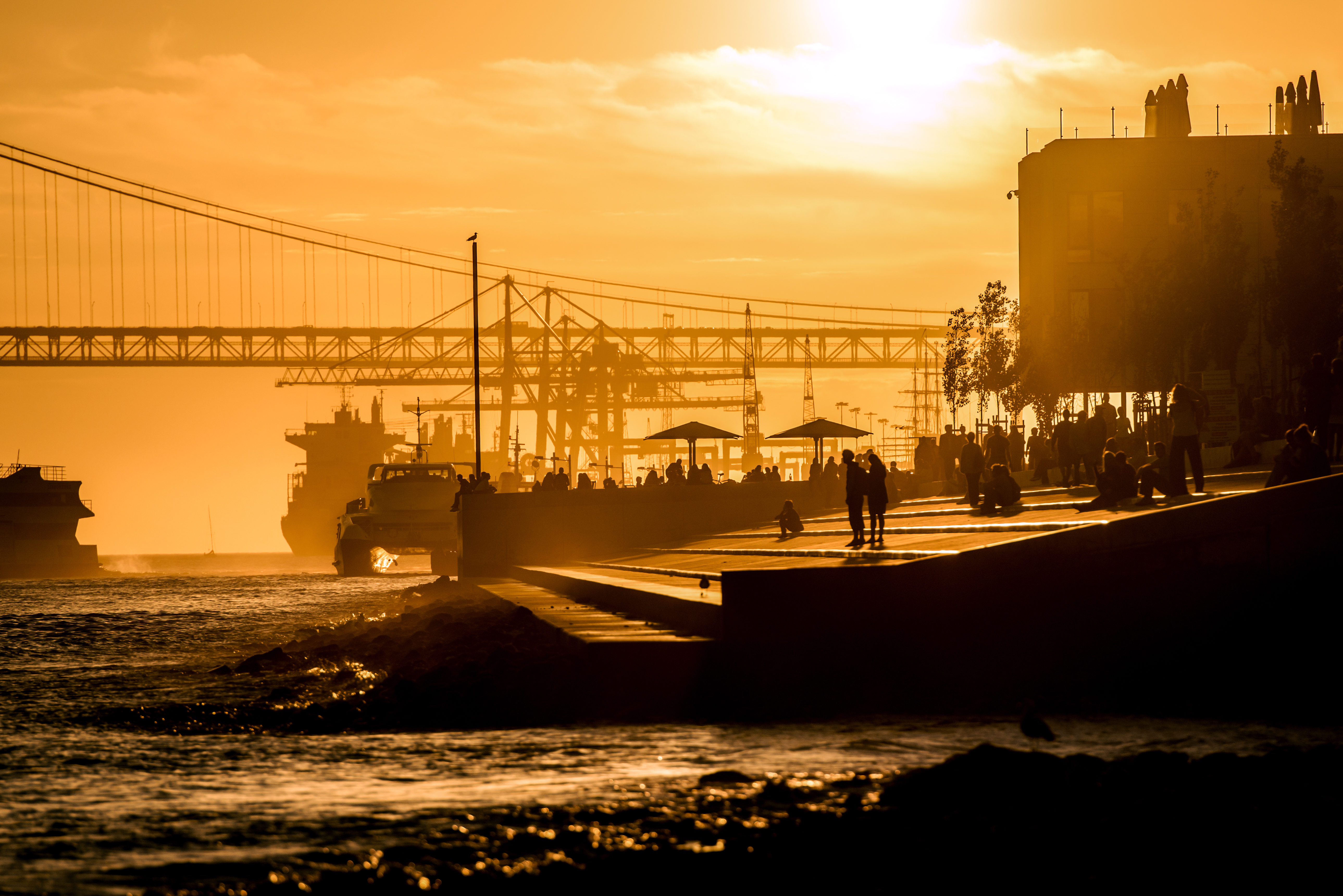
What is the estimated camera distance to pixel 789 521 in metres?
23.2

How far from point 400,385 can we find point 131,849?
110 metres

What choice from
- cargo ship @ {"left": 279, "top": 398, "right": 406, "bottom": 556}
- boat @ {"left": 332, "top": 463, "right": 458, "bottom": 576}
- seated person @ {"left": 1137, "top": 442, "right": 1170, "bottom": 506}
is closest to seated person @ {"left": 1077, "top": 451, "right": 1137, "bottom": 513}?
seated person @ {"left": 1137, "top": 442, "right": 1170, "bottom": 506}

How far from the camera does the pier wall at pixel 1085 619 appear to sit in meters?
11.6

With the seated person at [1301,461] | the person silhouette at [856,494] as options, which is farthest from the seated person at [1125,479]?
the person silhouette at [856,494]

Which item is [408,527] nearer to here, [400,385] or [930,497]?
[930,497]

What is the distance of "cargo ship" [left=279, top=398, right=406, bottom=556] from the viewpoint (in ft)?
396

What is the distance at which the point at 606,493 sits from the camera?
2903 cm

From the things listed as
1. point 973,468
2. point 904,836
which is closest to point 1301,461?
point 904,836

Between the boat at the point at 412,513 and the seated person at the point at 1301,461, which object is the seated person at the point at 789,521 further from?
the boat at the point at 412,513

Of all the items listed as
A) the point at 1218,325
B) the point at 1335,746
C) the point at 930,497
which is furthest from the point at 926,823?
the point at 1218,325

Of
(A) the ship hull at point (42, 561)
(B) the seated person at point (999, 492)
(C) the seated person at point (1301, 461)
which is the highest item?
(C) the seated person at point (1301, 461)

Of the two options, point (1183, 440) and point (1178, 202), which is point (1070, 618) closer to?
point (1183, 440)

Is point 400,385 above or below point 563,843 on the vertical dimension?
above

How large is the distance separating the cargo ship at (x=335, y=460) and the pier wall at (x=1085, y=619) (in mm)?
110349
